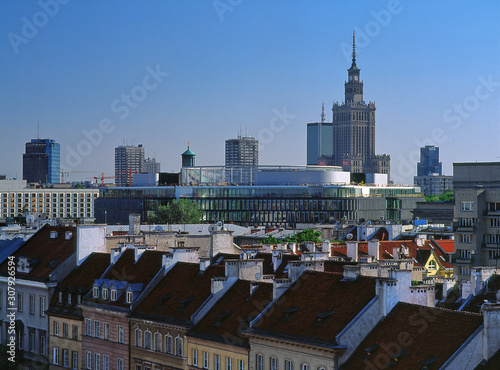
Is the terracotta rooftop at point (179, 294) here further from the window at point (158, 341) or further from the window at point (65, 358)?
the window at point (65, 358)

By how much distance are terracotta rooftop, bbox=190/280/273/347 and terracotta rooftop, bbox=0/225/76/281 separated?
85.7ft

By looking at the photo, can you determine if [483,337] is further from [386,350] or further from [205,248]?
[205,248]

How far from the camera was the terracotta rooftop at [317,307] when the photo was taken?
64.2 m

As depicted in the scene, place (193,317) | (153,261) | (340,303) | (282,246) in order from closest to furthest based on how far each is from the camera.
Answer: (340,303) < (193,317) < (153,261) < (282,246)

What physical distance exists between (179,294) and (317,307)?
16409mm

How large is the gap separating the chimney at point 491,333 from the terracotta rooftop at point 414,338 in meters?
0.82

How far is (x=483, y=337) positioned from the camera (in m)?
56.3

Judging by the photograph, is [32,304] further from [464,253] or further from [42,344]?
[464,253]

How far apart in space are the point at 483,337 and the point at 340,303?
470 inches

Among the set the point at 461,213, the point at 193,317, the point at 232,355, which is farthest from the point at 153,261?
the point at 461,213

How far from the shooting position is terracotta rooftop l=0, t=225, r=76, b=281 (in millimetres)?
98938

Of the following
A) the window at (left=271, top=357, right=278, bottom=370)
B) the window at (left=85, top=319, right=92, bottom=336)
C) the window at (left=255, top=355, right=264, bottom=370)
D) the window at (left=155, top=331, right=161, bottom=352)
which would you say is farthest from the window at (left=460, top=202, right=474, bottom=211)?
the window at (left=271, top=357, right=278, bottom=370)

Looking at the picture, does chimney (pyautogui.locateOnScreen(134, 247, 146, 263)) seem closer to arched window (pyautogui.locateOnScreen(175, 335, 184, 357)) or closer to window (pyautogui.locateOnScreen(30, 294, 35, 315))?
window (pyautogui.locateOnScreen(30, 294, 35, 315))

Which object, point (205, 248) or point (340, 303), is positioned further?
point (205, 248)
